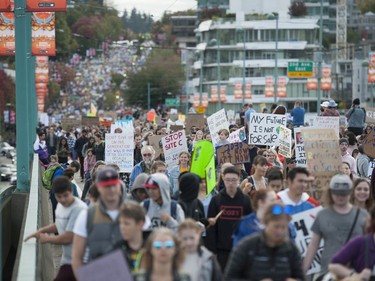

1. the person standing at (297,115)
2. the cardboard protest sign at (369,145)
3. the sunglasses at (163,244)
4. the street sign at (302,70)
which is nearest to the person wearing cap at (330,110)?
the person standing at (297,115)

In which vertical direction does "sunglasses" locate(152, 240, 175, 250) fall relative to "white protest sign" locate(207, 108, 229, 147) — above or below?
below

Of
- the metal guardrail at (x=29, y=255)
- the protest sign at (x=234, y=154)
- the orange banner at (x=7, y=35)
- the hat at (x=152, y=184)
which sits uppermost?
the orange banner at (x=7, y=35)

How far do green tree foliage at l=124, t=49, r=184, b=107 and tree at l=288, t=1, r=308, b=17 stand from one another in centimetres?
1422

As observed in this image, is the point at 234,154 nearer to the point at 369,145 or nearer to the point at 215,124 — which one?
the point at 369,145

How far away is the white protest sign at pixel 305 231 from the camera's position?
41.4ft

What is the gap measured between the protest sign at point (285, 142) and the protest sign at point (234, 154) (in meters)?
2.42

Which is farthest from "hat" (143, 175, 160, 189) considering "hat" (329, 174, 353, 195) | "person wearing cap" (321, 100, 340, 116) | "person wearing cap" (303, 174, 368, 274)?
"person wearing cap" (321, 100, 340, 116)

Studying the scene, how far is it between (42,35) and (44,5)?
44.9 feet

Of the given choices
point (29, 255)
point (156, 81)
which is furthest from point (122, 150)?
point (156, 81)

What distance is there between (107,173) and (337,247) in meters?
2.25

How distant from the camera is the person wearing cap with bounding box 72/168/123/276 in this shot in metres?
10.5

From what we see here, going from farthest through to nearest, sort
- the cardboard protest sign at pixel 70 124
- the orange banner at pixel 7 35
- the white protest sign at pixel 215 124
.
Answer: the cardboard protest sign at pixel 70 124 < the orange banner at pixel 7 35 < the white protest sign at pixel 215 124

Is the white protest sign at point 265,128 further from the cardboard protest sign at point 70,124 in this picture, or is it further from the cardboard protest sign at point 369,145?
the cardboard protest sign at point 70,124

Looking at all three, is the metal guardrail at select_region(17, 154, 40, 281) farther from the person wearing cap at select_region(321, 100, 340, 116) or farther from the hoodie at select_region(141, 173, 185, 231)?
the person wearing cap at select_region(321, 100, 340, 116)
